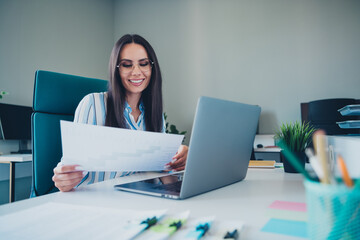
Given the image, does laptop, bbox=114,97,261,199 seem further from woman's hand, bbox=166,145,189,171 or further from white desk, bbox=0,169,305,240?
woman's hand, bbox=166,145,189,171

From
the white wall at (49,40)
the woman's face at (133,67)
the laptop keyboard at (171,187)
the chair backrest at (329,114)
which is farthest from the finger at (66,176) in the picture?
the white wall at (49,40)

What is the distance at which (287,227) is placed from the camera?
44cm

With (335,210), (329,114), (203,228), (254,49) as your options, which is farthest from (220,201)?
(254,49)

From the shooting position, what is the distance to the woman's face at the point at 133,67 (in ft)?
4.66

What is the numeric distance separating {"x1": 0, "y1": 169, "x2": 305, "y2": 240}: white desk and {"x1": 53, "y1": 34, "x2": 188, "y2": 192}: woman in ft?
1.30

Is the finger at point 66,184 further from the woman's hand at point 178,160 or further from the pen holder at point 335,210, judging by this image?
the pen holder at point 335,210

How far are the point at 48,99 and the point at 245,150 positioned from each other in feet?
2.95

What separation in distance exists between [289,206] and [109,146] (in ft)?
1.50

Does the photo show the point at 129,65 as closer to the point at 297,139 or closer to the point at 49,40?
the point at 297,139

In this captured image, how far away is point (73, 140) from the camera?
671 millimetres

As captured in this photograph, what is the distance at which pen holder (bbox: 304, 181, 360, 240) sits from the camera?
0.28 m

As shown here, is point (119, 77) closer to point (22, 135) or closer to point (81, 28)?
point (22, 135)

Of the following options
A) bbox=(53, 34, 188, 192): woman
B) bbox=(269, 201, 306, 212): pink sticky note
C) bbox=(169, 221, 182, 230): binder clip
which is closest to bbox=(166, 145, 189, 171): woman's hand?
bbox=(53, 34, 188, 192): woman

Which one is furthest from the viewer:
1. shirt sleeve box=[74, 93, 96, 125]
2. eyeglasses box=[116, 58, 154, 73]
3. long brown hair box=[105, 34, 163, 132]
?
eyeglasses box=[116, 58, 154, 73]
